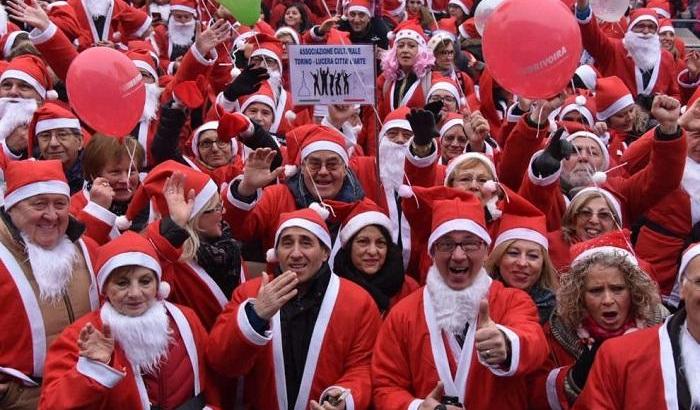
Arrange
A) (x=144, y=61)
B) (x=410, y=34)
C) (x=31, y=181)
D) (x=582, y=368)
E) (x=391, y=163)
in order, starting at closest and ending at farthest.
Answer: (x=582, y=368), (x=31, y=181), (x=391, y=163), (x=144, y=61), (x=410, y=34)

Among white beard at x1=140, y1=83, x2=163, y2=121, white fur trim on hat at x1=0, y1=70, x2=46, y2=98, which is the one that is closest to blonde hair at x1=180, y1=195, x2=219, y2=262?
white beard at x1=140, y1=83, x2=163, y2=121

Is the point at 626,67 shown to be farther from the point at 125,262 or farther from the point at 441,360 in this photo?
the point at 125,262

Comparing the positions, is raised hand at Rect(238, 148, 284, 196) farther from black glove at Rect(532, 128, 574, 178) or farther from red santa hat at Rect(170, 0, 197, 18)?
red santa hat at Rect(170, 0, 197, 18)

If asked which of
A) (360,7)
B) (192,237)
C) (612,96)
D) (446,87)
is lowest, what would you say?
(192,237)

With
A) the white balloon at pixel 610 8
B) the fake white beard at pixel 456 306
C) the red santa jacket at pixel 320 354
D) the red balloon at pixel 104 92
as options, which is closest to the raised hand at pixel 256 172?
the red balloon at pixel 104 92

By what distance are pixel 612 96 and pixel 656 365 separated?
12.4 ft

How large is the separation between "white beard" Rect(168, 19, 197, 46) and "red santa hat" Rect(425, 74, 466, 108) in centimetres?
323

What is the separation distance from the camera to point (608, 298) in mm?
4055

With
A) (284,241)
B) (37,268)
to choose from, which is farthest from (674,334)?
(37,268)

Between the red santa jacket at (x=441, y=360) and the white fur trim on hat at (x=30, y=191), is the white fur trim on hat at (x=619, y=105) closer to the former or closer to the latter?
the red santa jacket at (x=441, y=360)

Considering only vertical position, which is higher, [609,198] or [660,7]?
[660,7]

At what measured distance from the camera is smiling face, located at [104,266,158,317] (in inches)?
160

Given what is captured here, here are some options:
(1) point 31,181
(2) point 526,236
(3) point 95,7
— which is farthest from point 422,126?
(3) point 95,7

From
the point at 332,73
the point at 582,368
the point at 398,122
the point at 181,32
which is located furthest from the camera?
the point at 181,32
